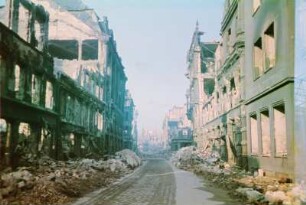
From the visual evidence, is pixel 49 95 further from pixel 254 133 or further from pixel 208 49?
pixel 208 49

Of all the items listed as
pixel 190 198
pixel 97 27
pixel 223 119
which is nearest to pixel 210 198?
pixel 190 198

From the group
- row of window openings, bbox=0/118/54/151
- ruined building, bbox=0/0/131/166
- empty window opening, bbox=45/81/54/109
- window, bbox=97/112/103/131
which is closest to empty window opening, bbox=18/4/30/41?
ruined building, bbox=0/0/131/166

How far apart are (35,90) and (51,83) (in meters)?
2.10

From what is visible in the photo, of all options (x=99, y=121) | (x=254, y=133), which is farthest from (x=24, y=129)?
(x=99, y=121)

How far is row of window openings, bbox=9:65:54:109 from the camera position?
15469 millimetres

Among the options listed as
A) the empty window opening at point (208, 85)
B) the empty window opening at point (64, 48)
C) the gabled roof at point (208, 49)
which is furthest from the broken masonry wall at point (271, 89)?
the gabled roof at point (208, 49)

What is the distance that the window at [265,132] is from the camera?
52.4 ft

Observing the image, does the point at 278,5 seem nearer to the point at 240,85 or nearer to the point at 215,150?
the point at 240,85

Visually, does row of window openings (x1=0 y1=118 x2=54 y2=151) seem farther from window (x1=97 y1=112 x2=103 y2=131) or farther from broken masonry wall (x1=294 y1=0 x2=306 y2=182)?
window (x1=97 y1=112 x2=103 y2=131)

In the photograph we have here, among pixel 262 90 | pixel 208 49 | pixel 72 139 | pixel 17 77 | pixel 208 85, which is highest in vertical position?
pixel 208 49

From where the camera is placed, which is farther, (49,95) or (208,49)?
(208,49)

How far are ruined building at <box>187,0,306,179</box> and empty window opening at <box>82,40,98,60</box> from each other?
43.0ft

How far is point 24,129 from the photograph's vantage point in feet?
54.6

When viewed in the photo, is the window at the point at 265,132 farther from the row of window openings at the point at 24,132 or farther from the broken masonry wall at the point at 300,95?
the row of window openings at the point at 24,132
